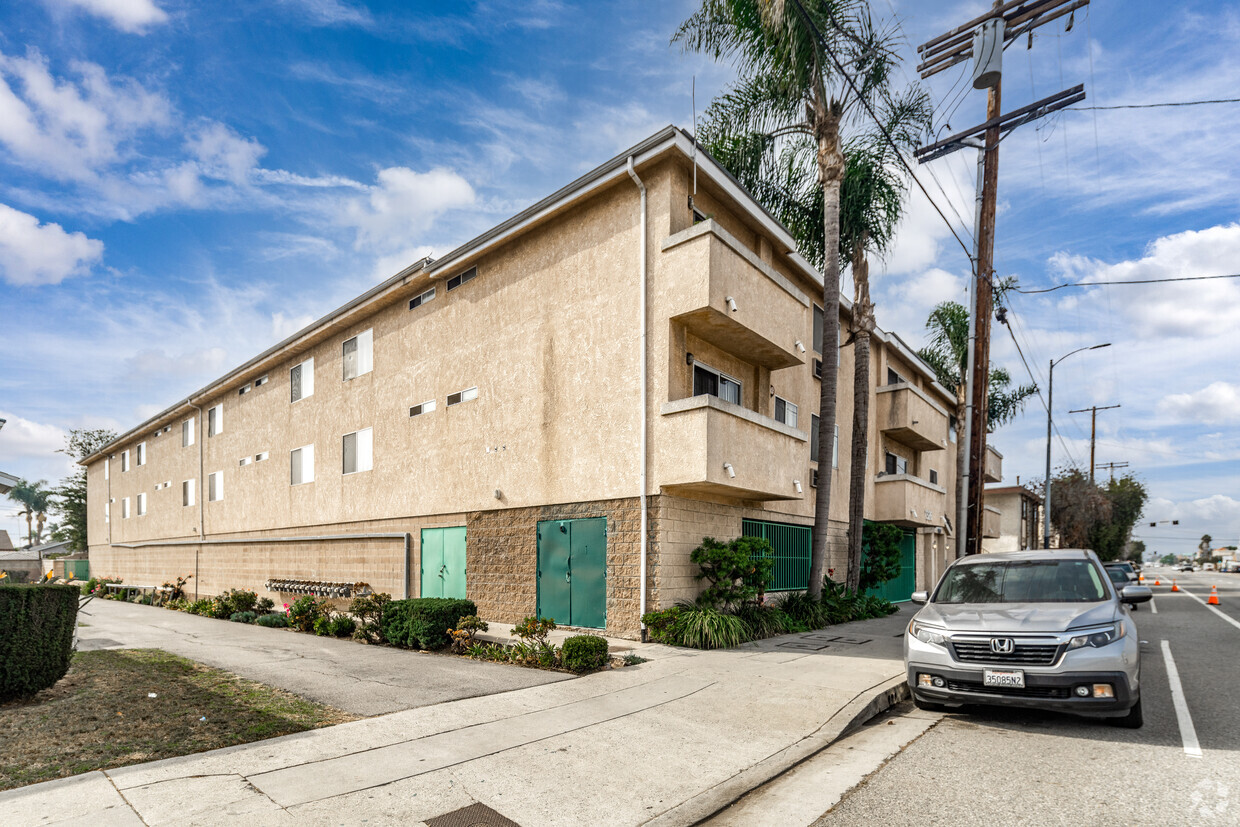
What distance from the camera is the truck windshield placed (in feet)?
24.2

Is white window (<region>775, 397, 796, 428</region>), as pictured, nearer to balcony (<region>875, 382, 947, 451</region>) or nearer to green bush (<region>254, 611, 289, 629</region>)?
balcony (<region>875, 382, 947, 451</region>)

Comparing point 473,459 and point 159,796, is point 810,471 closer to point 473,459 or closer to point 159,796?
point 473,459

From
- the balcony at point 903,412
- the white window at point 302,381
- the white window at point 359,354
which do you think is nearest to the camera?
the white window at point 359,354

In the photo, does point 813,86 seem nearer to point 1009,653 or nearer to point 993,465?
point 1009,653

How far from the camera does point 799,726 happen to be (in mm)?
6719

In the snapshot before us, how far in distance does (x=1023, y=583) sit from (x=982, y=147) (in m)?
11.9


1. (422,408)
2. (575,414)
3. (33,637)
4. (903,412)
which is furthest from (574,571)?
(903,412)

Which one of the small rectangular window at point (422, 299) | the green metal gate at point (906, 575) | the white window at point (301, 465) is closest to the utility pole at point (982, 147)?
the green metal gate at point (906, 575)

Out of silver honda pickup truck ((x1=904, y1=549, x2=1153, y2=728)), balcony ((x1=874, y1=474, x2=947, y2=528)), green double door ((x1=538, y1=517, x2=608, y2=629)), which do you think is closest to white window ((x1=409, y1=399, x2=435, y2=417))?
green double door ((x1=538, y1=517, x2=608, y2=629))

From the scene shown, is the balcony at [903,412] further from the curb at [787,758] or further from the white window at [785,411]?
the curb at [787,758]

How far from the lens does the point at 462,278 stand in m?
16.8

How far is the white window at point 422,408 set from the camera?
56.1 feet

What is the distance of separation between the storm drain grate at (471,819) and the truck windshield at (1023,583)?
5.73 m

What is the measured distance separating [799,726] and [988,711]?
2.26m
